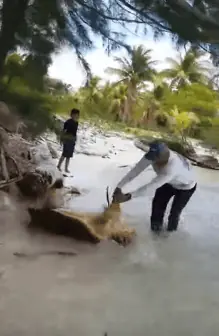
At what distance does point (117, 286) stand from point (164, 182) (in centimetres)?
62

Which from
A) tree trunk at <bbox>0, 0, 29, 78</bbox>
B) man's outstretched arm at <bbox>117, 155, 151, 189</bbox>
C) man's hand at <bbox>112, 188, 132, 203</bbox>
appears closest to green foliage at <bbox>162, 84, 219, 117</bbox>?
man's outstretched arm at <bbox>117, 155, 151, 189</bbox>

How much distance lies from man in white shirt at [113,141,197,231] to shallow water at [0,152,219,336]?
0.45 ft

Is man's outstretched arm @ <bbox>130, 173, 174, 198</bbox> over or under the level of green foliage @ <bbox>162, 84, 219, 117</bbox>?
under

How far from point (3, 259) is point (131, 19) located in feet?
3.81

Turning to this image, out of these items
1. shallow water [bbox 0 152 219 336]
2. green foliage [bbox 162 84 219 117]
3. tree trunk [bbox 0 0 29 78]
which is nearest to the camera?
tree trunk [bbox 0 0 29 78]

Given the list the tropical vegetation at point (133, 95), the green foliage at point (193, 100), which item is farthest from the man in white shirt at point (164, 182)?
the green foliage at point (193, 100)

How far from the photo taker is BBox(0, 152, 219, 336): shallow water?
57.5 inches

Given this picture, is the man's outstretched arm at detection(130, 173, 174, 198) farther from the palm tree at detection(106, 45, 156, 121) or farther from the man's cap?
the palm tree at detection(106, 45, 156, 121)

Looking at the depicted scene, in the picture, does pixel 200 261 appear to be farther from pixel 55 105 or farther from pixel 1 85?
pixel 1 85

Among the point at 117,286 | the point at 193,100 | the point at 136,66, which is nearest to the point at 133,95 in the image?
the point at 193,100

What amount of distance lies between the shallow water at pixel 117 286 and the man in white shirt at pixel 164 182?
5.4 inches

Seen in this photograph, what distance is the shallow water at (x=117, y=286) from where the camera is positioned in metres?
1.46

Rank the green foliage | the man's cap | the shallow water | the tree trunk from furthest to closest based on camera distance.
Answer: the green foliage
the man's cap
the shallow water
the tree trunk

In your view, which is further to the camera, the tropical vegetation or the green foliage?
the green foliage
